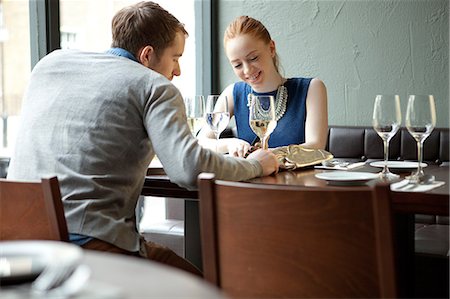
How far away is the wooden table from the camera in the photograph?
1.88m

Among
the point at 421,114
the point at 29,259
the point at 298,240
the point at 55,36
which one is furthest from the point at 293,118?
the point at 29,259

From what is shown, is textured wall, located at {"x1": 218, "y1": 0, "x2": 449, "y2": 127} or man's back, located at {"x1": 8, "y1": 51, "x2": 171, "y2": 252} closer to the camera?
man's back, located at {"x1": 8, "y1": 51, "x2": 171, "y2": 252}

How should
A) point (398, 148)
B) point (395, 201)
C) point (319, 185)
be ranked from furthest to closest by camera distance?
point (398, 148)
point (319, 185)
point (395, 201)

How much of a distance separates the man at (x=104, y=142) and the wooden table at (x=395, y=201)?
0.55 ft

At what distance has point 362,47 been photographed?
14.3 ft

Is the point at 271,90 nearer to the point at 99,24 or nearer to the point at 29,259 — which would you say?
the point at 99,24

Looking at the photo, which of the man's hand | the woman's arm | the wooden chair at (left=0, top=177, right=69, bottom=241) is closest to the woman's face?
the woman's arm

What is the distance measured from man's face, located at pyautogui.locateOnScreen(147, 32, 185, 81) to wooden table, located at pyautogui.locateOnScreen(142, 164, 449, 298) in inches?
13.5

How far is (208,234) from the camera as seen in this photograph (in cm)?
148

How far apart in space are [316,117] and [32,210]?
1644 millimetres

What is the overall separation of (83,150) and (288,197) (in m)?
0.78

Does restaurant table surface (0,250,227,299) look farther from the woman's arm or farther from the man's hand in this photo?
the woman's arm

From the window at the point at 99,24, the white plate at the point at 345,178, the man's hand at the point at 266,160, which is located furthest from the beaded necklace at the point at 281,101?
the window at the point at 99,24

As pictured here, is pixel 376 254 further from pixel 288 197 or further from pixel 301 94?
pixel 301 94
